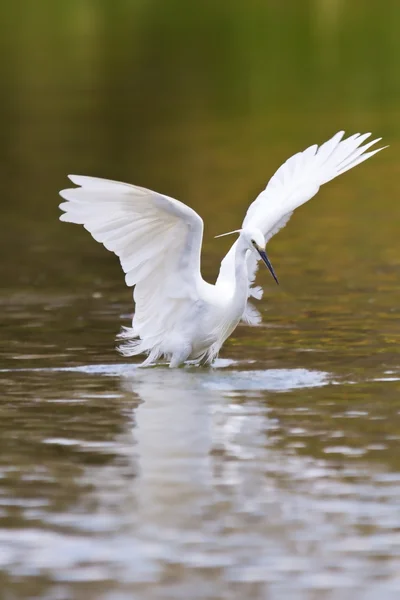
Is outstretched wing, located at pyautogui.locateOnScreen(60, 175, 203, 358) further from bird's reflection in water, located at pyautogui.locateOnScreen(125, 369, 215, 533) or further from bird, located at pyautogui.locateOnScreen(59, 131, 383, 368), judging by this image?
bird's reflection in water, located at pyautogui.locateOnScreen(125, 369, 215, 533)

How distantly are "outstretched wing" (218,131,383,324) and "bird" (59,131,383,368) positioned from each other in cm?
1

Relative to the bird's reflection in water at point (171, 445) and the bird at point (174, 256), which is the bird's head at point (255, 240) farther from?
the bird's reflection in water at point (171, 445)

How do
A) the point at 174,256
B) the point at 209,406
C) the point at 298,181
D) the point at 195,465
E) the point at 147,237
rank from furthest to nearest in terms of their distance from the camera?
the point at 298,181, the point at 174,256, the point at 147,237, the point at 209,406, the point at 195,465

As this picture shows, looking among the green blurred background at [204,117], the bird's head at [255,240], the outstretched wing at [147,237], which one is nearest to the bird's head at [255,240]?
the bird's head at [255,240]

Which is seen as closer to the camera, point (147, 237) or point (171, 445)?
point (171, 445)

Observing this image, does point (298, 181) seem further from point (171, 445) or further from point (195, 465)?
point (195, 465)

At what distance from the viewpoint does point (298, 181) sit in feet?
46.0

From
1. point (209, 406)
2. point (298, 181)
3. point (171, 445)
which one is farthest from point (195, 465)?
point (298, 181)

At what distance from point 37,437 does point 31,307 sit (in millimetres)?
5414

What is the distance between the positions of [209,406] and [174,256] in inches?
58.1

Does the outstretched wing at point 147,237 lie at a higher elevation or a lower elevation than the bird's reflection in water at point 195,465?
higher

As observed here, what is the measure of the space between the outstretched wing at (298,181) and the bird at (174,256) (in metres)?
0.01

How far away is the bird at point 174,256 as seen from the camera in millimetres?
11867

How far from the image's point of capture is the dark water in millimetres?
7773
